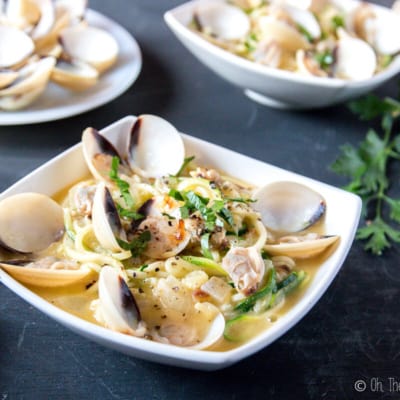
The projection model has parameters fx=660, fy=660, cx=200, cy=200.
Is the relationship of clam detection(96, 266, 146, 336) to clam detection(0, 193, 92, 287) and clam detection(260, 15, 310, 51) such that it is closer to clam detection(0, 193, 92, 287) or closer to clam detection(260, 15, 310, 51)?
clam detection(0, 193, 92, 287)

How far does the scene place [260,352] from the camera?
2.53 metres

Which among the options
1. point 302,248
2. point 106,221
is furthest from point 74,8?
point 302,248

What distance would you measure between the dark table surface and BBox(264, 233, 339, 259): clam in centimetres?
34

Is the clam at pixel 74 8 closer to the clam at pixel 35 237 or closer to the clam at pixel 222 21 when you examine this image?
the clam at pixel 222 21

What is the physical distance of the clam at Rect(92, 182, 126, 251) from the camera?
7.77 ft

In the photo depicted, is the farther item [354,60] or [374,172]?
[354,60]

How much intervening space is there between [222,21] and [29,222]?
2.28 meters

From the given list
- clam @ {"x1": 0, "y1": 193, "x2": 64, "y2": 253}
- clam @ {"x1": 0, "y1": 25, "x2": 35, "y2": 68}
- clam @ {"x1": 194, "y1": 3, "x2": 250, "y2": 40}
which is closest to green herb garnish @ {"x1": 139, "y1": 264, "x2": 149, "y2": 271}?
clam @ {"x1": 0, "y1": 193, "x2": 64, "y2": 253}

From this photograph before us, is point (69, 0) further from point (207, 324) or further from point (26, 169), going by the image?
point (207, 324)

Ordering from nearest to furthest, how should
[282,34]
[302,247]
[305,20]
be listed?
[302,247], [282,34], [305,20]

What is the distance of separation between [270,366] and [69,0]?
2835mm

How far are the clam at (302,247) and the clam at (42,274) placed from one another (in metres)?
0.71

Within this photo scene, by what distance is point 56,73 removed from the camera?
370cm

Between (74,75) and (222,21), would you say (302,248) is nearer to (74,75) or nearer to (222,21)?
(74,75)
